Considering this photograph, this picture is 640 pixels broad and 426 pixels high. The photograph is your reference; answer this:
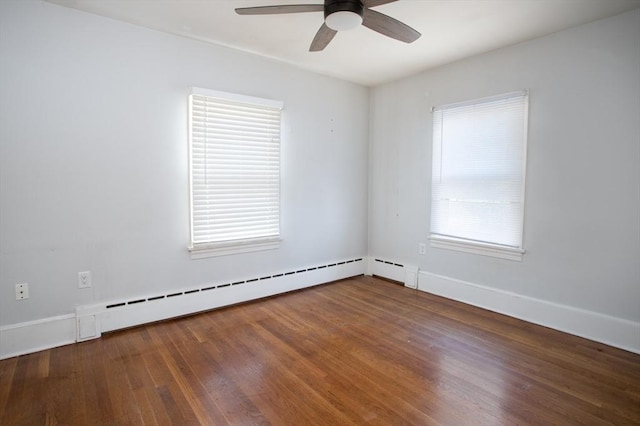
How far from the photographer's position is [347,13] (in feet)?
6.18

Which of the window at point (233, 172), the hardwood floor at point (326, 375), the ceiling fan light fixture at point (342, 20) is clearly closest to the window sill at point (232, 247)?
the window at point (233, 172)

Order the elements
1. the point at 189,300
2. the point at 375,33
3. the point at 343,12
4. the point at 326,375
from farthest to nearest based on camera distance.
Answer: the point at 189,300, the point at 375,33, the point at 326,375, the point at 343,12

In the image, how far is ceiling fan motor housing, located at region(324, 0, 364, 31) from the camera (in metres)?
1.86

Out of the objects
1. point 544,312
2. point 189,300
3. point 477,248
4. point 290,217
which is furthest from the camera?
point 290,217

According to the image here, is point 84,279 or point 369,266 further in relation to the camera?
point 369,266

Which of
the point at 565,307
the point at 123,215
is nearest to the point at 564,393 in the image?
the point at 565,307

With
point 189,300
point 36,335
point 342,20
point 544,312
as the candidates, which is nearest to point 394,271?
point 544,312

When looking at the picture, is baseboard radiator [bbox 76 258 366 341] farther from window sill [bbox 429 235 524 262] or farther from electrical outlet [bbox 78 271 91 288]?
window sill [bbox 429 235 524 262]

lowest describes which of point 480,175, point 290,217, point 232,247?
point 232,247

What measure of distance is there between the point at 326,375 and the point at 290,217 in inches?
79.0

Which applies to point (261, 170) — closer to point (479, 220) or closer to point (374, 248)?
point (374, 248)

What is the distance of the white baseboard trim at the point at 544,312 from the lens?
2625 mm

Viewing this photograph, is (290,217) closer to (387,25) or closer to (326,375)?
(326,375)

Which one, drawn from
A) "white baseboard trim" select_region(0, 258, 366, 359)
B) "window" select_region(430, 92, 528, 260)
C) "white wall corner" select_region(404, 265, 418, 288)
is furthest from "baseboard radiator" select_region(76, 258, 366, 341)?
"window" select_region(430, 92, 528, 260)
